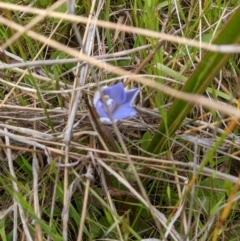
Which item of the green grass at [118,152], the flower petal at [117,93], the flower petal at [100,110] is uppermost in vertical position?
the flower petal at [117,93]

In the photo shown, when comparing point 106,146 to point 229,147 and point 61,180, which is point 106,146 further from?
point 229,147

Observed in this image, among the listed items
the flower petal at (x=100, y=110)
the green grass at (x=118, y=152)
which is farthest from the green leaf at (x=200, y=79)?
the flower petal at (x=100, y=110)

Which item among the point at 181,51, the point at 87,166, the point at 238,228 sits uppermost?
the point at 181,51

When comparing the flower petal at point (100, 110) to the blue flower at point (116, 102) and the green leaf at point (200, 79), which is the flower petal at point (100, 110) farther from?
the green leaf at point (200, 79)

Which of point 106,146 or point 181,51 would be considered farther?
point 181,51

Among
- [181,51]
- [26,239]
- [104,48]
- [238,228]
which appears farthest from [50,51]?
[238,228]

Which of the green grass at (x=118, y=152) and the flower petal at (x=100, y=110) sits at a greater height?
the flower petal at (x=100, y=110)

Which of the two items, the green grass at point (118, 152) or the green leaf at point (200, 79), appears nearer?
the green leaf at point (200, 79)

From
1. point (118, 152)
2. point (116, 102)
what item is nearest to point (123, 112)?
point (116, 102)
